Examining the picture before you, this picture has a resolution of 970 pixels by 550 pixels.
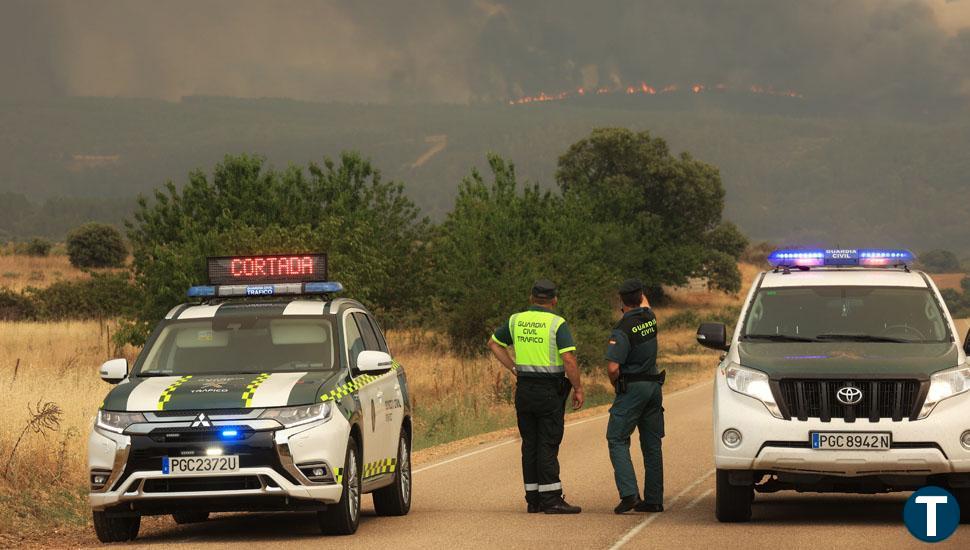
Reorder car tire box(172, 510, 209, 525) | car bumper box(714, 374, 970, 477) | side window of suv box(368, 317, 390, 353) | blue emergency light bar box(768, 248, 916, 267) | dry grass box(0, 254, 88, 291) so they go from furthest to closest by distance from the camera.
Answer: dry grass box(0, 254, 88, 291), side window of suv box(368, 317, 390, 353), blue emergency light bar box(768, 248, 916, 267), car tire box(172, 510, 209, 525), car bumper box(714, 374, 970, 477)

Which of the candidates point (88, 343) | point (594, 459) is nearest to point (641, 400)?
point (594, 459)

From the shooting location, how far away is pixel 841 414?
40.5 feet

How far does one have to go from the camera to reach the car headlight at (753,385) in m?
12.5

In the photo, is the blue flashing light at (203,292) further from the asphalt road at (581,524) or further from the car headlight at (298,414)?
the car headlight at (298,414)

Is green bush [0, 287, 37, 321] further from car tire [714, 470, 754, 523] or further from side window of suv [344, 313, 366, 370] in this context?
car tire [714, 470, 754, 523]

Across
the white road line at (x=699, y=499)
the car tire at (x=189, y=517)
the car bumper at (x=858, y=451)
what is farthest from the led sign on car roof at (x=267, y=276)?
the car bumper at (x=858, y=451)

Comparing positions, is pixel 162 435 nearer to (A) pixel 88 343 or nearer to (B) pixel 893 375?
(B) pixel 893 375

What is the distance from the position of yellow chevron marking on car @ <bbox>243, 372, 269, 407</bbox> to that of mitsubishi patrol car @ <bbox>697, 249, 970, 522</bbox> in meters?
3.67

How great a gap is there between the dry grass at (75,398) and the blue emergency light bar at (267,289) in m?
2.39

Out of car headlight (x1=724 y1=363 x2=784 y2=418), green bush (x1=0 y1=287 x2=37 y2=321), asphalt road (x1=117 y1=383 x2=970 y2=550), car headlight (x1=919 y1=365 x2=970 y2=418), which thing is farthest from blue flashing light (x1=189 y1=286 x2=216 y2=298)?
green bush (x1=0 y1=287 x2=37 y2=321)

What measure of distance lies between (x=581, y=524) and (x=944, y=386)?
315cm

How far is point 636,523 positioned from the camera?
1313 cm

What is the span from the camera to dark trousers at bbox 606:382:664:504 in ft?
45.2

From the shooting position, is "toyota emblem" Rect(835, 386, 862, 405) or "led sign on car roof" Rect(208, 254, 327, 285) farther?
"led sign on car roof" Rect(208, 254, 327, 285)
